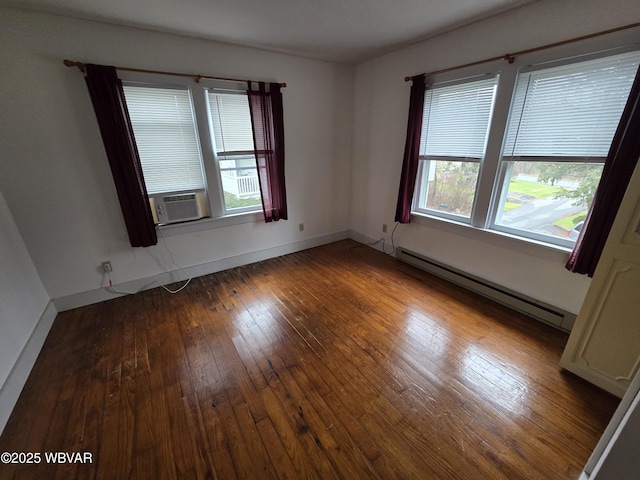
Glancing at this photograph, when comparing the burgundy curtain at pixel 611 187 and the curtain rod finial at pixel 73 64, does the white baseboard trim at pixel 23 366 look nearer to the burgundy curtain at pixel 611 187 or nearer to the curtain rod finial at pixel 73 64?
the curtain rod finial at pixel 73 64

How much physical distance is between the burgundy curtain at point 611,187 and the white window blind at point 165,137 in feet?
11.0

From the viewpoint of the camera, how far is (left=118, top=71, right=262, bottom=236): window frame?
2.37 meters

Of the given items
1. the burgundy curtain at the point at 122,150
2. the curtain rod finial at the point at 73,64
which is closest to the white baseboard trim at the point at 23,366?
the burgundy curtain at the point at 122,150

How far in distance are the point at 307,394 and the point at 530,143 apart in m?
2.53

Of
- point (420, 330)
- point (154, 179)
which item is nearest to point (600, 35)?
point (420, 330)

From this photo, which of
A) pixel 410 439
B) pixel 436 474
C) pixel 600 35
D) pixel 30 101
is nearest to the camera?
pixel 436 474

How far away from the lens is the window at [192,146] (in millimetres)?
2434

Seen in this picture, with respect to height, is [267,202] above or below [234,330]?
above

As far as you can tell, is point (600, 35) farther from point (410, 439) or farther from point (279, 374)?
point (279, 374)

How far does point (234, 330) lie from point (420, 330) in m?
1.55

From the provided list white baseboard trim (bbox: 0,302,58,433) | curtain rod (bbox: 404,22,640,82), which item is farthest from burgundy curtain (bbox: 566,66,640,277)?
white baseboard trim (bbox: 0,302,58,433)

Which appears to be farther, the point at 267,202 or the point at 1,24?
the point at 267,202

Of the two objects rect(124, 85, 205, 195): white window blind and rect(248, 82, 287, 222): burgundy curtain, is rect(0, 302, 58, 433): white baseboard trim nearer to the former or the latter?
rect(124, 85, 205, 195): white window blind

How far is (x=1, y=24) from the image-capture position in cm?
183
